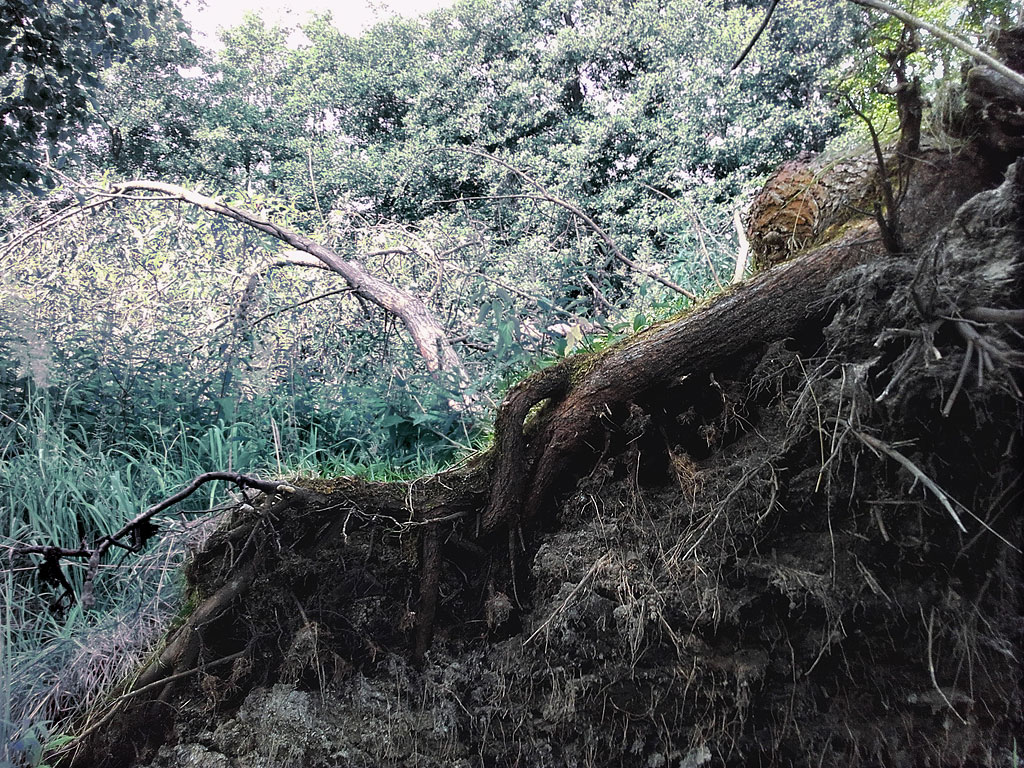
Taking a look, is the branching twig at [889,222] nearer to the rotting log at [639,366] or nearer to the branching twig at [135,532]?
the rotting log at [639,366]

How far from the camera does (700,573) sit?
137cm

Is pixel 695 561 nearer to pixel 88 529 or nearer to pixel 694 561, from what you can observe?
pixel 694 561

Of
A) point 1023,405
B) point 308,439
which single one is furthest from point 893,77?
point 308,439

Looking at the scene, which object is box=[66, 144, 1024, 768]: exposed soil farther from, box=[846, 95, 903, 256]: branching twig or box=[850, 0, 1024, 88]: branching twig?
box=[850, 0, 1024, 88]: branching twig

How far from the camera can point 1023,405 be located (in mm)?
1131

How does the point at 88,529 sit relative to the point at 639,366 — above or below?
below

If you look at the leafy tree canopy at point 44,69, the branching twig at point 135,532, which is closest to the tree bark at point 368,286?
the leafy tree canopy at point 44,69

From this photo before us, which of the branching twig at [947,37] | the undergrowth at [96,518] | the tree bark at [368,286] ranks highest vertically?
the branching twig at [947,37]

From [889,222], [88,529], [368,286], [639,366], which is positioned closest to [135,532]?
[639,366]

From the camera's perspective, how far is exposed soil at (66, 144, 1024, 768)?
1190 millimetres

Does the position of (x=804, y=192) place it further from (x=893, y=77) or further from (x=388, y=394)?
(x=388, y=394)

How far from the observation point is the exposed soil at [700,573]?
1.19 m

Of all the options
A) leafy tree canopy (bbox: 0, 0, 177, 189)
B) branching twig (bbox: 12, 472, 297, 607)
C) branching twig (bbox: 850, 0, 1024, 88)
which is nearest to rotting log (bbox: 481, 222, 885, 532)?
branching twig (bbox: 850, 0, 1024, 88)

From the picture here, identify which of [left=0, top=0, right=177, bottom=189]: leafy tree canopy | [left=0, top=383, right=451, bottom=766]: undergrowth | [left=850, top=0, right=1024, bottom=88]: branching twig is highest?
[left=0, top=0, right=177, bottom=189]: leafy tree canopy
